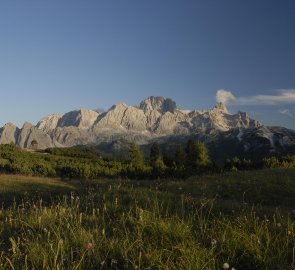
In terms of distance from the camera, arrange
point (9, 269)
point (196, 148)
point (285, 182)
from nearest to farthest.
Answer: point (9, 269)
point (285, 182)
point (196, 148)

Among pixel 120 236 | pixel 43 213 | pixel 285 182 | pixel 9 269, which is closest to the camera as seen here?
pixel 9 269

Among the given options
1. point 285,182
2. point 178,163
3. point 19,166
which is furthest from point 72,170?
point 285,182

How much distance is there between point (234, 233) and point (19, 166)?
5146 centimetres

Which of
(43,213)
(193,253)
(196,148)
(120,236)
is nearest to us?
(193,253)

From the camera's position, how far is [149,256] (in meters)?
5.73

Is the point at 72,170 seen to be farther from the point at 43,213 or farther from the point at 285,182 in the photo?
the point at 43,213

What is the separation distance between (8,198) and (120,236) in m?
16.7

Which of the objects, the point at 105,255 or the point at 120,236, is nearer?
the point at 105,255

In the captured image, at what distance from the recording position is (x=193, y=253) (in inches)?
218

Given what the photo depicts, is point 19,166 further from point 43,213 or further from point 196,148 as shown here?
point 43,213

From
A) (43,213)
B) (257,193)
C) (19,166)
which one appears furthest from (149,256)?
(19,166)

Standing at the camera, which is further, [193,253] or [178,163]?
[178,163]

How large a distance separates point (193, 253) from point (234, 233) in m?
1.33

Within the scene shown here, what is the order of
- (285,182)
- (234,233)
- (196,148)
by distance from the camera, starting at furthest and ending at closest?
(196,148)
(285,182)
(234,233)
